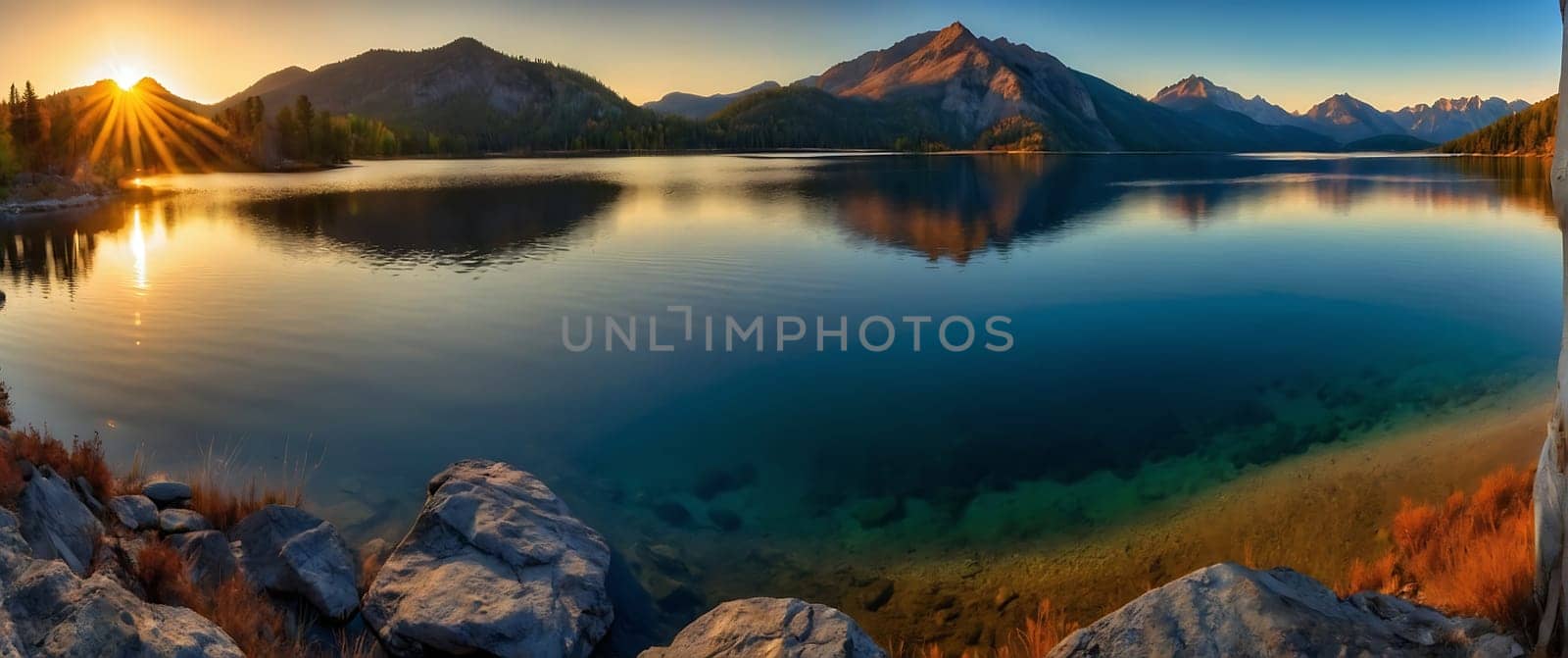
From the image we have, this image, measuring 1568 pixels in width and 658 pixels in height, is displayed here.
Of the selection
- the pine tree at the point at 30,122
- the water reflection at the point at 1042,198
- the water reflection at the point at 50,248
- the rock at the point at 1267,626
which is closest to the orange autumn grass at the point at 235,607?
the rock at the point at 1267,626

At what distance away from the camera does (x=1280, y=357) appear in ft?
74.7

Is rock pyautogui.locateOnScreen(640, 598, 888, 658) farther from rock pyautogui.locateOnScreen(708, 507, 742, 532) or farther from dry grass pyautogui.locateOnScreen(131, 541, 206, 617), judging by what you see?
dry grass pyautogui.locateOnScreen(131, 541, 206, 617)

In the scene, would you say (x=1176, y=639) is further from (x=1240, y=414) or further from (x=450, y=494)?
(x=1240, y=414)

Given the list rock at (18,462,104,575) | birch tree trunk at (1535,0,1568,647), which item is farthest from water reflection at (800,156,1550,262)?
rock at (18,462,104,575)

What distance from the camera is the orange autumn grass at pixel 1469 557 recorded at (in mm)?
7566

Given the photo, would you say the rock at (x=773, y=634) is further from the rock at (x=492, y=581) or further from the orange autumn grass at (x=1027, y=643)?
the rock at (x=492, y=581)

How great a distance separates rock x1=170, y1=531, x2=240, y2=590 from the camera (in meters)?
9.80

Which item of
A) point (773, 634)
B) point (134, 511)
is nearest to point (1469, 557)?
point (773, 634)

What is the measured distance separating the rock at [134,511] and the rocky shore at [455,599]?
0.09 feet

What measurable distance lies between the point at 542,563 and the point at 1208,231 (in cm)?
5141

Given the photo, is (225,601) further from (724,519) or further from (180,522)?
(724,519)

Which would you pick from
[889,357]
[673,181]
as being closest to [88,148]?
[673,181]

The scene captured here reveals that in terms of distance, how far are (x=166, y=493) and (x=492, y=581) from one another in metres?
Result: 5.99

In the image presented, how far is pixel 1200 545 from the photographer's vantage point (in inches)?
474
